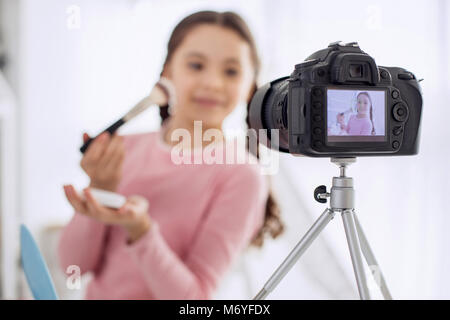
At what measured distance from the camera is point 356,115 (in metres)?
0.57

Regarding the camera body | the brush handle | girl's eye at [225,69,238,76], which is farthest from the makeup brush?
the camera body

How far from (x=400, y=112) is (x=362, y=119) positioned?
0.07 m

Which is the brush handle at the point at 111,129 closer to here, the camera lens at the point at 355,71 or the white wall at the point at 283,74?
the white wall at the point at 283,74

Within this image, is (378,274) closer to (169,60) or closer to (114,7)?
(169,60)

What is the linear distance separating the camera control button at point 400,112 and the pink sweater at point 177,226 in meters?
0.47

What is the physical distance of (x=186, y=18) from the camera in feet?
3.38

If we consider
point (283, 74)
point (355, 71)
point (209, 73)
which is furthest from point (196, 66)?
point (355, 71)

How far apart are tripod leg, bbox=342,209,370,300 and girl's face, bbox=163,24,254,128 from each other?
1.66 feet

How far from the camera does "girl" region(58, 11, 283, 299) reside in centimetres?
97

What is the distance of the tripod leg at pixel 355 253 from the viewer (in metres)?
0.57

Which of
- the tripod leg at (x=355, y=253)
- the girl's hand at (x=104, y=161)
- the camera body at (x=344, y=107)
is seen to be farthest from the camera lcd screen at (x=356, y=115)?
the girl's hand at (x=104, y=161)

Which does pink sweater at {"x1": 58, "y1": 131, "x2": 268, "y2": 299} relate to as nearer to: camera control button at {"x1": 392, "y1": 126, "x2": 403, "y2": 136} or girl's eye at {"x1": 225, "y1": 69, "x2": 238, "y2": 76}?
girl's eye at {"x1": 225, "y1": 69, "x2": 238, "y2": 76}
